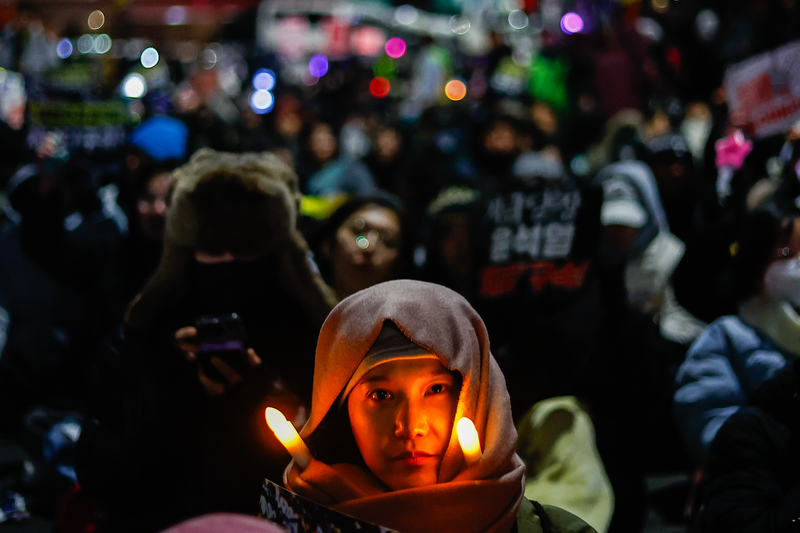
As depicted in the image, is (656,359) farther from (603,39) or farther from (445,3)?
(445,3)

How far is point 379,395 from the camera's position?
1.47 metres

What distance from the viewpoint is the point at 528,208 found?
2.89 metres

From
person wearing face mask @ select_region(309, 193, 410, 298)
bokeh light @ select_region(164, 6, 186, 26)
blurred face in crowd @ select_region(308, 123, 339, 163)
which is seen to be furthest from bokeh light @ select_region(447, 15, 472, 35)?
person wearing face mask @ select_region(309, 193, 410, 298)

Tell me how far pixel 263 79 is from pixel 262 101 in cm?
127

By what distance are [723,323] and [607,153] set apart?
337 centimetres

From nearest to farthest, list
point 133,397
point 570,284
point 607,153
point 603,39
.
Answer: point 133,397 → point 570,284 → point 607,153 → point 603,39

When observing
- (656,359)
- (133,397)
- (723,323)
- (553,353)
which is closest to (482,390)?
(133,397)

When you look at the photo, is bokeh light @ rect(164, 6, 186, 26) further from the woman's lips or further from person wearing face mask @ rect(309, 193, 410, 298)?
the woman's lips

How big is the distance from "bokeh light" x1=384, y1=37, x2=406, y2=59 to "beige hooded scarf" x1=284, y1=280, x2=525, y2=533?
47.9 ft

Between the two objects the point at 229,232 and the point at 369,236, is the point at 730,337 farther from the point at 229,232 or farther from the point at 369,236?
the point at 229,232

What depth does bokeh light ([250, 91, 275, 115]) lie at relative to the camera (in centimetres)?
1093

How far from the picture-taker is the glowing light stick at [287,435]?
1.36 metres

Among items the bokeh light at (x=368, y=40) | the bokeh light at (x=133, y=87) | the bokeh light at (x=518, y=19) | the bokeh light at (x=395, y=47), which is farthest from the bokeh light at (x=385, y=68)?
the bokeh light at (x=133, y=87)

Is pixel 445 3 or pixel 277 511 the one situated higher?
pixel 445 3
